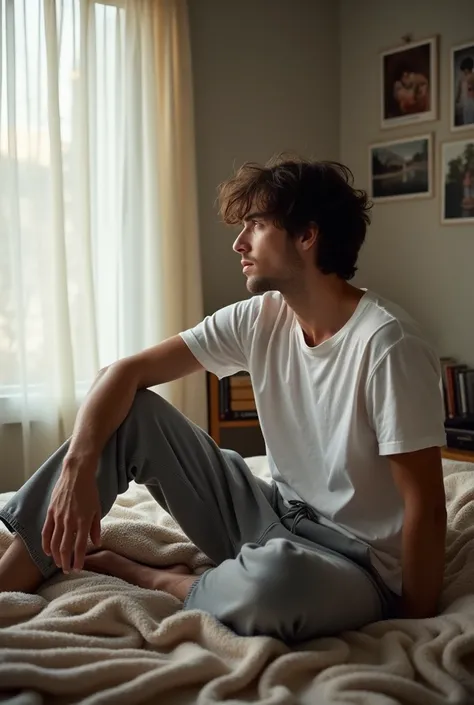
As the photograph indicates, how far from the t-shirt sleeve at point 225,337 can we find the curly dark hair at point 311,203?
195mm

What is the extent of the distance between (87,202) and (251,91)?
1.02 m

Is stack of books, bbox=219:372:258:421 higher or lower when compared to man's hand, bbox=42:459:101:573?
lower

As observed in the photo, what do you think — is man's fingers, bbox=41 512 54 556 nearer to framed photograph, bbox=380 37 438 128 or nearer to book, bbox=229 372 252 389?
book, bbox=229 372 252 389

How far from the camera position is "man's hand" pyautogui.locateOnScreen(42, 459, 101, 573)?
1549mm

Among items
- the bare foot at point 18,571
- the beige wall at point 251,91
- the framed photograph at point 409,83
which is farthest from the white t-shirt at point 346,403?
the framed photograph at point 409,83

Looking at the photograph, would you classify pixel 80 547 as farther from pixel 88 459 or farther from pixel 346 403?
pixel 346 403

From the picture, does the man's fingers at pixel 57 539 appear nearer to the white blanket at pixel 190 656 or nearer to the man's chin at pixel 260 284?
the white blanket at pixel 190 656

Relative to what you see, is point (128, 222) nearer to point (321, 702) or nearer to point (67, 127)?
point (67, 127)

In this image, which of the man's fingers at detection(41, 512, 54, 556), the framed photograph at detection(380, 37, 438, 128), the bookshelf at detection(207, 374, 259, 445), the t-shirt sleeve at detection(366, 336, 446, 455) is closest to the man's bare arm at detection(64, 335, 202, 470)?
the man's fingers at detection(41, 512, 54, 556)

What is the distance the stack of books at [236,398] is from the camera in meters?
3.56

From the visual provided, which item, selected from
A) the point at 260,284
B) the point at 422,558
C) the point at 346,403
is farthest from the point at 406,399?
the point at 260,284

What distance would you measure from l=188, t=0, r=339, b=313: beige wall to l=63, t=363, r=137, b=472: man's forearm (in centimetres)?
206

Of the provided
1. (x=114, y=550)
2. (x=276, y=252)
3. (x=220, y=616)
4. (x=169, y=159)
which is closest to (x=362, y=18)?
(x=169, y=159)

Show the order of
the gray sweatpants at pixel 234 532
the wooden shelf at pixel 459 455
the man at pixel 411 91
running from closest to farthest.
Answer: the gray sweatpants at pixel 234 532 → the wooden shelf at pixel 459 455 → the man at pixel 411 91
